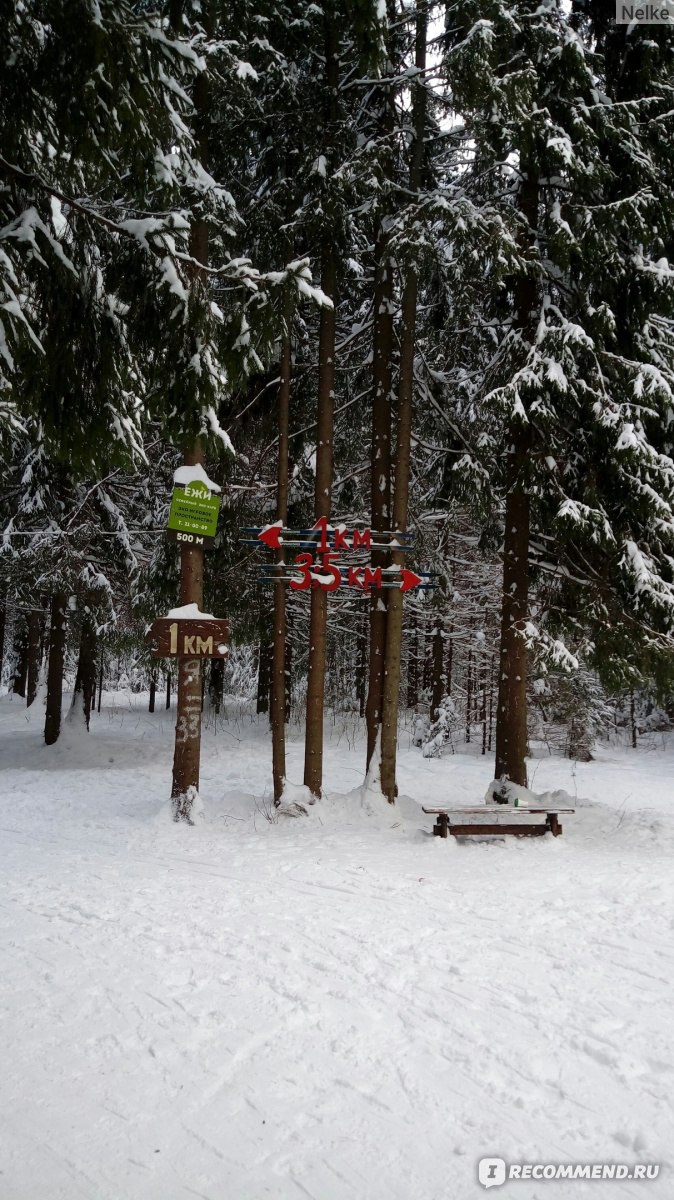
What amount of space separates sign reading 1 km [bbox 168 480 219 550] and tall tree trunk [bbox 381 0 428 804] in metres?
2.62

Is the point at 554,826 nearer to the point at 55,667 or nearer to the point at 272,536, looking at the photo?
the point at 272,536

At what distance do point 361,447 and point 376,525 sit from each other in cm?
324

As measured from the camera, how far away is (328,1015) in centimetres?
406

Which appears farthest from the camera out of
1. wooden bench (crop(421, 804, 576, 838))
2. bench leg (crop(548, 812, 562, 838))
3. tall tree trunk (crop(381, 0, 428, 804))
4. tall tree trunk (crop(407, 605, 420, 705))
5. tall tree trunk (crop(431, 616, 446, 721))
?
tall tree trunk (crop(407, 605, 420, 705))

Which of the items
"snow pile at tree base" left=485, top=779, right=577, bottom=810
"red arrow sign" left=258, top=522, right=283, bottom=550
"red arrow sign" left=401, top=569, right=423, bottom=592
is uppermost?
"red arrow sign" left=258, top=522, right=283, bottom=550

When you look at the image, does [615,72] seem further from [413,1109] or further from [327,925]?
[413,1109]

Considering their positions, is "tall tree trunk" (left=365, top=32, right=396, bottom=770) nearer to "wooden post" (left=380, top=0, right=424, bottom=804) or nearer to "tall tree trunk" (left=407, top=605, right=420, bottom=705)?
"wooden post" (left=380, top=0, right=424, bottom=804)

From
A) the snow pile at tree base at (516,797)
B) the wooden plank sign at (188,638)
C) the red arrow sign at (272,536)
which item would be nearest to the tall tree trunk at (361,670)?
the snow pile at tree base at (516,797)

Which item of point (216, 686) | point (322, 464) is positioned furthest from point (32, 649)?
point (322, 464)

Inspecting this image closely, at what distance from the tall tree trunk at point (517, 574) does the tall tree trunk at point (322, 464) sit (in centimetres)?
258

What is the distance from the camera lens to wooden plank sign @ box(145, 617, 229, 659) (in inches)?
352

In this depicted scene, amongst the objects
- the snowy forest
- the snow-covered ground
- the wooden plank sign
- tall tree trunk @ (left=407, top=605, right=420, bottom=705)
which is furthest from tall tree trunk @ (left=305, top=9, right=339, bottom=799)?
tall tree trunk @ (left=407, top=605, right=420, bottom=705)

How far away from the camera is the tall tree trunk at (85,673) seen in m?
15.8

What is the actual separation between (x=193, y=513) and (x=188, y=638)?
5.45ft
